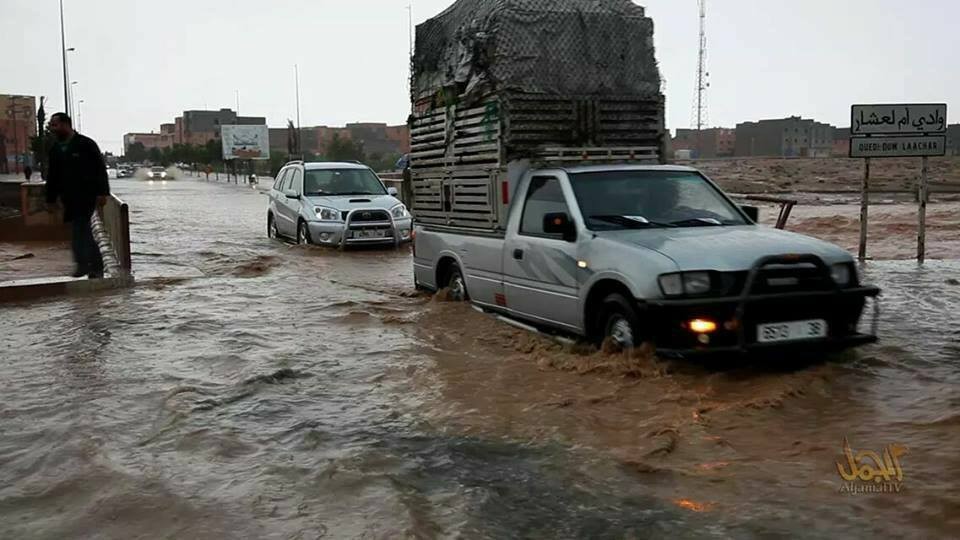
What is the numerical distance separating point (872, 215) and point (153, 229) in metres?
18.2

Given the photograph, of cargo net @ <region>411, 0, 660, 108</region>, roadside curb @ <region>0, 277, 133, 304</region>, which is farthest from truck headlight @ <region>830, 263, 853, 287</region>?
roadside curb @ <region>0, 277, 133, 304</region>

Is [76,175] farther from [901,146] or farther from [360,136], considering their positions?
[360,136]

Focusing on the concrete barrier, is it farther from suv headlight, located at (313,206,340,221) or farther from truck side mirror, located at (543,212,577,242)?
truck side mirror, located at (543,212,577,242)

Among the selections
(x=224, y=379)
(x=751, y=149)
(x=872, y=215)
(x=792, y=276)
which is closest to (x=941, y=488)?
(x=792, y=276)

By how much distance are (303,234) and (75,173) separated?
6306 millimetres

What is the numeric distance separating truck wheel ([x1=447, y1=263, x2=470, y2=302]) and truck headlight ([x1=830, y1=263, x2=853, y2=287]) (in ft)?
11.8

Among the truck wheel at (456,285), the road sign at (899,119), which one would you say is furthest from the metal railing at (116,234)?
the road sign at (899,119)

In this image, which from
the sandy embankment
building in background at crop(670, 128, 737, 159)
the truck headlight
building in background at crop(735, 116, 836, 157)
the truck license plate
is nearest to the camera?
the truck license plate

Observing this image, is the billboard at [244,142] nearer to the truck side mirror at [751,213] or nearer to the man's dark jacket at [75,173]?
the man's dark jacket at [75,173]

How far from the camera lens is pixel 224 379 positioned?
21.0 ft

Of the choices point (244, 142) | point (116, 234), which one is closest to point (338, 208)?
Result: point (116, 234)

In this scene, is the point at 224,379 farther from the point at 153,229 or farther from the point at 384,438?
the point at 153,229

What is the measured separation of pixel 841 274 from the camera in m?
5.64

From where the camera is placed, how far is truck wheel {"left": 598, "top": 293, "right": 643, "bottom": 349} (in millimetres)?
5633
